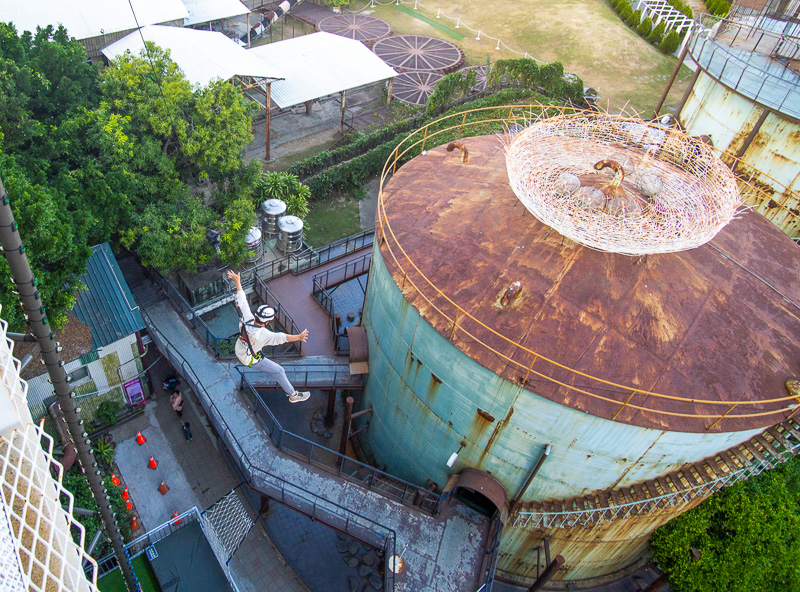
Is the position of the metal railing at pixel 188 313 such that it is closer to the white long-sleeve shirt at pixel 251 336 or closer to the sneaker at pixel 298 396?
the sneaker at pixel 298 396

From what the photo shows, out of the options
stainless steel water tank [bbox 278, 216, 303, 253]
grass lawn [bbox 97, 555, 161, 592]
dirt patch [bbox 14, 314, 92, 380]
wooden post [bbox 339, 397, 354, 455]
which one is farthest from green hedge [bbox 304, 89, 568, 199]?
grass lawn [bbox 97, 555, 161, 592]

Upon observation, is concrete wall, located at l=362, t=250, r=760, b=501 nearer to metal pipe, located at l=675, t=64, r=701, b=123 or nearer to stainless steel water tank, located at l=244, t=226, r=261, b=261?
stainless steel water tank, located at l=244, t=226, r=261, b=261

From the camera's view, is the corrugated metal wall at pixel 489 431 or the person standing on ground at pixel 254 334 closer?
the corrugated metal wall at pixel 489 431

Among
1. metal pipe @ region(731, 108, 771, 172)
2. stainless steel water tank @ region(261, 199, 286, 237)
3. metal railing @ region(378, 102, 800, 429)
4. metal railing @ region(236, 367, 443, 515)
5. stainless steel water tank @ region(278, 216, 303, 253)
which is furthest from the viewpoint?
stainless steel water tank @ region(261, 199, 286, 237)

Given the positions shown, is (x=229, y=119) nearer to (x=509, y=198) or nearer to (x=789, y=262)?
(x=509, y=198)

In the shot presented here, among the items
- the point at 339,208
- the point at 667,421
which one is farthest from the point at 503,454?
the point at 339,208

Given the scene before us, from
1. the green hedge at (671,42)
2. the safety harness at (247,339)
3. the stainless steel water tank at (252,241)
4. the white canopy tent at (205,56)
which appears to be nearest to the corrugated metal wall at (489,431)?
the safety harness at (247,339)
